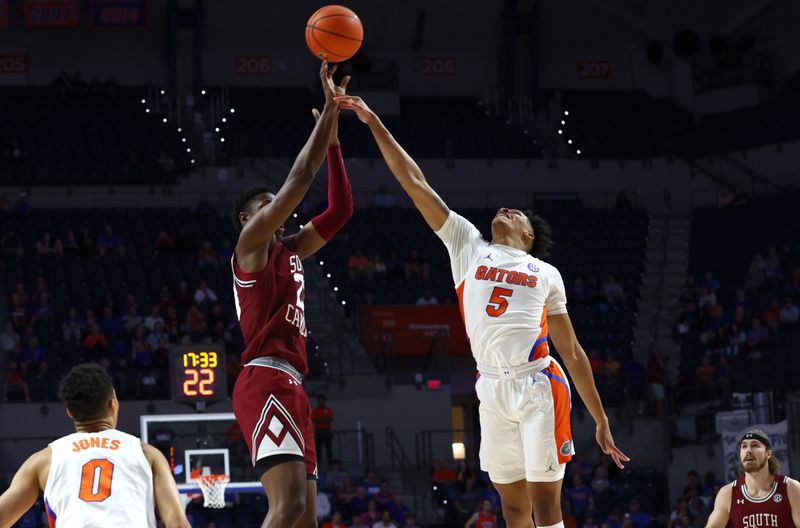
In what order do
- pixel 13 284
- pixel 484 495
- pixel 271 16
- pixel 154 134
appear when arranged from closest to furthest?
pixel 484 495, pixel 13 284, pixel 154 134, pixel 271 16

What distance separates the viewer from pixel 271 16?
34.3 metres

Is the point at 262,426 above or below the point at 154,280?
below

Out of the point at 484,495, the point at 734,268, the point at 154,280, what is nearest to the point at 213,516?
the point at 484,495

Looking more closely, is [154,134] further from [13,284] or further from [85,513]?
[85,513]

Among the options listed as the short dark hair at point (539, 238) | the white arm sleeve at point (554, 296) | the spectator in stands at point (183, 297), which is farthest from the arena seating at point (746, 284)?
the white arm sleeve at point (554, 296)

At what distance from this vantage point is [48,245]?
25.6 meters

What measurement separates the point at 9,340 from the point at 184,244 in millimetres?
4556

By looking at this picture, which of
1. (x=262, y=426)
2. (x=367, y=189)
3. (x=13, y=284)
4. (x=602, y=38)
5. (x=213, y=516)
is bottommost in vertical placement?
(x=213, y=516)

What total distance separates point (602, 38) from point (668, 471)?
1715 centimetres

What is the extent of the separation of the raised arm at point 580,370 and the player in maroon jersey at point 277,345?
1.77 metres

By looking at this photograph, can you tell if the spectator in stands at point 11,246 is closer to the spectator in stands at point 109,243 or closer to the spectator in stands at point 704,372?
the spectator in stands at point 109,243

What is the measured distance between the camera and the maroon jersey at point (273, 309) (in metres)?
6.76

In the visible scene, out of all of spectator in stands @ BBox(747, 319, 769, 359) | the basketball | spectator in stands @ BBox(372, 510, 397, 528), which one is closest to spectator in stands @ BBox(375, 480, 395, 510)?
spectator in stands @ BBox(372, 510, 397, 528)

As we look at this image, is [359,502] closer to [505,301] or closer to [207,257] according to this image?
[207,257]
